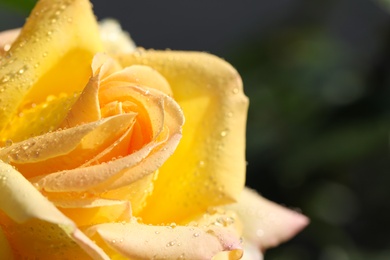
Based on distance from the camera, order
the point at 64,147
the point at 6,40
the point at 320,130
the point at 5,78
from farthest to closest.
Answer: the point at 320,130 → the point at 6,40 → the point at 5,78 → the point at 64,147

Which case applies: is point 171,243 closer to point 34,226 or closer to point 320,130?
point 34,226

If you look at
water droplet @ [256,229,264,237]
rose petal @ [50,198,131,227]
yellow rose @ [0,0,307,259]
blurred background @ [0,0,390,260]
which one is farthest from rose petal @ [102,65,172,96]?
blurred background @ [0,0,390,260]

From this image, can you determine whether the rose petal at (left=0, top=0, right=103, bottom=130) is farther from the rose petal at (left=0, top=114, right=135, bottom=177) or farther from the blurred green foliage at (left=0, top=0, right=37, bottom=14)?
the blurred green foliage at (left=0, top=0, right=37, bottom=14)

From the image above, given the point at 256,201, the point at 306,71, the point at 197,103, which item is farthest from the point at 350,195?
the point at 197,103

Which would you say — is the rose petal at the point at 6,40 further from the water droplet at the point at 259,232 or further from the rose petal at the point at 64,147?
the water droplet at the point at 259,232

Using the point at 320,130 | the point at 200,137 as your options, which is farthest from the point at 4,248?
the point at 320,130

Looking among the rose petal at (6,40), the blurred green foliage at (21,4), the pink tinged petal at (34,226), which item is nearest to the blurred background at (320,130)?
the blurred green foliage at (21,4)

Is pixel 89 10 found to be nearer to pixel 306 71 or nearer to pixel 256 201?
pixel 256 201
